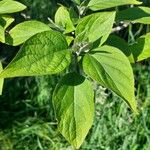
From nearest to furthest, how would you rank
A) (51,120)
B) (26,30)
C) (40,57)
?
(40,57), (26,30), (51,120)

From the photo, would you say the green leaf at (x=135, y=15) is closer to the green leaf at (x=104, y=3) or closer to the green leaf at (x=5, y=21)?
the green leaf at (x=104, y=3)

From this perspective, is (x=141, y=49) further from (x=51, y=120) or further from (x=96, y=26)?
(x=51, y=120)

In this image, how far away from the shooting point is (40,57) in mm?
704

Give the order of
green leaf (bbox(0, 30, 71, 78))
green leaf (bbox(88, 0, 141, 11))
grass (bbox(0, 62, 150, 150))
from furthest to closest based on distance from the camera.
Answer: grass (bbox(0, 62, 150, 150)) → green leaf (bbox(88, 0, 141, 11)) → green leaf (bbox(0, 30, 71, 78))

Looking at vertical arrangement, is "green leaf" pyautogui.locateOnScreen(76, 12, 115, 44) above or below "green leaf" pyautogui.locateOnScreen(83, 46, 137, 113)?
above

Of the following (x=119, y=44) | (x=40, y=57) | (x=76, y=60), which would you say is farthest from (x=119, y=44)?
(x=40, y=57)

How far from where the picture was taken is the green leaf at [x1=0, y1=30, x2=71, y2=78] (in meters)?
0.68

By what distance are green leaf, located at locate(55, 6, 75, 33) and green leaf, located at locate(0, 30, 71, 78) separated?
8 centimetres

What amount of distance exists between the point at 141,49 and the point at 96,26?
0.41ft

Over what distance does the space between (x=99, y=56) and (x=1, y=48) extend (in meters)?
2.48

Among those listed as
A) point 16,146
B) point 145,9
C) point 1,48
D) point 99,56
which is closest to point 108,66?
point 99,56

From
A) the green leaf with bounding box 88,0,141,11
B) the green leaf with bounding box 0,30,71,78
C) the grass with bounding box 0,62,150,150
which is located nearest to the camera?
the green leaf with bounding box 0,30,71,78

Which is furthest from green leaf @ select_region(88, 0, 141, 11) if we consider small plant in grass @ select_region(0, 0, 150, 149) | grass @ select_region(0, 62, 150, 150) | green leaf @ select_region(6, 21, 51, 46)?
grass @ select_region(0, 62, 150, 150)

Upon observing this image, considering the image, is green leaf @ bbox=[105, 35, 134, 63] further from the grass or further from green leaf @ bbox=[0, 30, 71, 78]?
the grass
